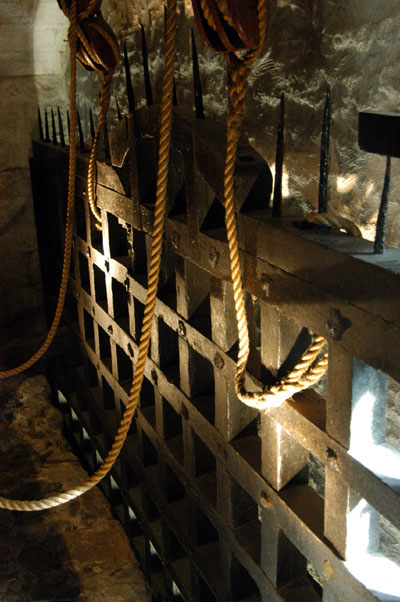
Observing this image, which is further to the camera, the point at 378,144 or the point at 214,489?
the point at 214,489

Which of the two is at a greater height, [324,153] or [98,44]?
[98,44]

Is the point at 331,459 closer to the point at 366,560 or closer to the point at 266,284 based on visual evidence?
the point at 366,560

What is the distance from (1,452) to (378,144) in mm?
2244

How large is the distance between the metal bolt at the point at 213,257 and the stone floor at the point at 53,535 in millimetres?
1266

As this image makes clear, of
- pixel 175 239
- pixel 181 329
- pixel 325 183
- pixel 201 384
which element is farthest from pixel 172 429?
pixel 325 183

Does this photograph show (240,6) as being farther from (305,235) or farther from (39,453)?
(39,453)

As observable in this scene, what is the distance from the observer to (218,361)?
1.45m

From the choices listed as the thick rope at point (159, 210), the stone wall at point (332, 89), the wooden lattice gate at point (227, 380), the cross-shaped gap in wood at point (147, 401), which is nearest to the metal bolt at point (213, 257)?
the wooden lattice gate at point (227, 380)

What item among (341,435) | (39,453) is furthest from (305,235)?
(39,453)

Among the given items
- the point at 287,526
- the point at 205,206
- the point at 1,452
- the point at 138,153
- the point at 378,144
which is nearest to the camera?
the point at 378,144

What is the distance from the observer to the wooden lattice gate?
1.01 m

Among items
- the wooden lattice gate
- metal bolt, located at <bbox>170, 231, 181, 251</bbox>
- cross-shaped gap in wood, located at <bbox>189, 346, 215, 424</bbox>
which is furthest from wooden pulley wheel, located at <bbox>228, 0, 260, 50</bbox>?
cross-shaped gap in wood, located at <bbox>189, 346, 215, 424</bbox>

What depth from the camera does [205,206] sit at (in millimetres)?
1418

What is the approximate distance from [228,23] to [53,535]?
6.21 feet
